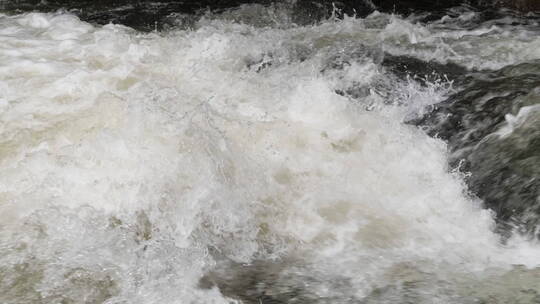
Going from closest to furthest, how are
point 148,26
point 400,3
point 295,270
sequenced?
1. point 295,270
2. point 148,26
3. point 400,3

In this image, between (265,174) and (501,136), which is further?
(501,136)

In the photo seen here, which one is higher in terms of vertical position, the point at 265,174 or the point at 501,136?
the point at 501,136

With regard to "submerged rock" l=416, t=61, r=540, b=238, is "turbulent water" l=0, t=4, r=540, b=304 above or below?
below

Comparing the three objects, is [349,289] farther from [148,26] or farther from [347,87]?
[148,26]

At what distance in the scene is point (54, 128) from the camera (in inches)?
155

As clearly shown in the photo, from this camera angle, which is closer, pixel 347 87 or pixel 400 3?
pixel 347 87

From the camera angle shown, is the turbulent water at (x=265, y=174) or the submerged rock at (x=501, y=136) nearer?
the turbulent water at (x=265, y=174)

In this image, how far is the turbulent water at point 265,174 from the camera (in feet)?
9.23

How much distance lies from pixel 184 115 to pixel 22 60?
201 cm

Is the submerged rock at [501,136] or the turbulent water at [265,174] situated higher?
the submerged rock at [501,136]

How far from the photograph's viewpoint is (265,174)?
12.3 ft

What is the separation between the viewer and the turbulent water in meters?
2.81

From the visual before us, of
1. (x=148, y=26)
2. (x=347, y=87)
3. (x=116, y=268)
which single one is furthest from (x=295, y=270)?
(x=148, y=26)

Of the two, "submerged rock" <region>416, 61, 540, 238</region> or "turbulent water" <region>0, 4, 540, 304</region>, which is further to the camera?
"submerged rock" <region>416, 61, 540, 238</region>
